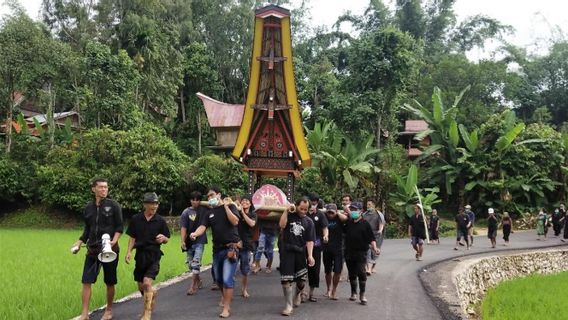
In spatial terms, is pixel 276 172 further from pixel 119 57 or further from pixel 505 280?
pixel 119 57

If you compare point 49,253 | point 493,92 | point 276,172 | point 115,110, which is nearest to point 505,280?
point 276,172

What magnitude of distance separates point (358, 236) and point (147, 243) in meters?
3.30

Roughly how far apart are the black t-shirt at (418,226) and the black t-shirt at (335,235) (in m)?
5.68

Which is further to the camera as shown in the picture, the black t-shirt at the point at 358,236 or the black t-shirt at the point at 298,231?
the black t-shirt at the point at 358,236

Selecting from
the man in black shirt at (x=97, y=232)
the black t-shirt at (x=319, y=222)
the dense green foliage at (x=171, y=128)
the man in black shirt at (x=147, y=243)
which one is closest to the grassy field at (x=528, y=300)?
the black t-shirt at (x=319, y=222)

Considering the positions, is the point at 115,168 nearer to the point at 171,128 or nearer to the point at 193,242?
the point at 171,128

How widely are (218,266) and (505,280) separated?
12685 millimetres

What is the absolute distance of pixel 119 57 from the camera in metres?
28.7

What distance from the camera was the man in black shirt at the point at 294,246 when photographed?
7273mm

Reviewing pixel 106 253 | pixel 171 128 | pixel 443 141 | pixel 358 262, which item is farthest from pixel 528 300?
pixel 171 128

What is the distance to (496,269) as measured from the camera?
1636 cm

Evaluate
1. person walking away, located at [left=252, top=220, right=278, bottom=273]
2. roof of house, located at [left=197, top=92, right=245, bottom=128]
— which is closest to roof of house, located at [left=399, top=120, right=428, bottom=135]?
roof of house, located at [left=197, top=92, right=245, bottom=128]

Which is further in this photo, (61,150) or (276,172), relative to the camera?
(61,150)

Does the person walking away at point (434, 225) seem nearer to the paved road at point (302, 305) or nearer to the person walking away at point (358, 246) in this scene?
the paved road at point (302, 305)
